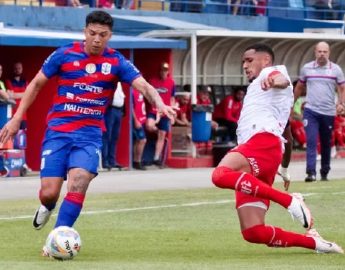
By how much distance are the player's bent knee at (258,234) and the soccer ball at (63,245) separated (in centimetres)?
142

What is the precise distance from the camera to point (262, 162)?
11.2m

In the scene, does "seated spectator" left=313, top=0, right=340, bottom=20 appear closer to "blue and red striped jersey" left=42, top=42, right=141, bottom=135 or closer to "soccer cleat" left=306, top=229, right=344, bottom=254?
"blue and red striped jersey" left=42, top=42, right=141, bottom=135

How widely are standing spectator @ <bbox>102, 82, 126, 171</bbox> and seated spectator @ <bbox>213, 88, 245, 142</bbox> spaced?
4.15 metres

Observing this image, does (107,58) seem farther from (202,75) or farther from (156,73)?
(202,75)

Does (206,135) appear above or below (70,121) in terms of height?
below

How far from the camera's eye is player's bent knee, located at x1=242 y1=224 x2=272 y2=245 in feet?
36.2

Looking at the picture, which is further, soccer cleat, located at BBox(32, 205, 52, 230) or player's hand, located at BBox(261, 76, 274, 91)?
soccer cleat, located at BBox(32, 205, 52, 230)

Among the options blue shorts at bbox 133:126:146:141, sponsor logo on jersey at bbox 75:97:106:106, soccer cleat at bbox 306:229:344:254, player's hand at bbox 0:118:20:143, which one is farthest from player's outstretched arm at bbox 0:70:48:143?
blue shorts at bbox 133:126:146:141

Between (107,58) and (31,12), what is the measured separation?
46.4 ft

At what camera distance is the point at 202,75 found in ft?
97.3

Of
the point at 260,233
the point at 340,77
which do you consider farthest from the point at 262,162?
the point at 340,77

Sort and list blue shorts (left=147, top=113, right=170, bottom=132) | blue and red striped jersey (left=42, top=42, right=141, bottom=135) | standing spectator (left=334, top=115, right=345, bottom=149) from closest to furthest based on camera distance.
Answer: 1. blue and red striped jersey (left=42, top=42, right=141, bottom=135)
2. blue shorts (left=147, top=113, right=170, bottom=132)
3. standing spectator (left=334, top=115, right=345, bottom=149)

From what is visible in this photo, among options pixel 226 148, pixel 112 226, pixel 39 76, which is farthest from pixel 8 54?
pixel 39 76

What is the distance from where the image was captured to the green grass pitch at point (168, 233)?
10.5 metres
